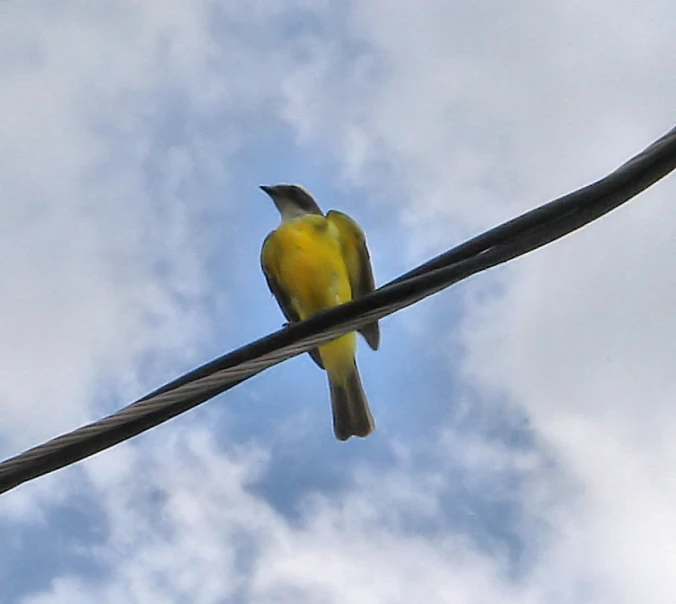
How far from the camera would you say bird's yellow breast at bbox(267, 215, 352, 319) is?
7.20 metres

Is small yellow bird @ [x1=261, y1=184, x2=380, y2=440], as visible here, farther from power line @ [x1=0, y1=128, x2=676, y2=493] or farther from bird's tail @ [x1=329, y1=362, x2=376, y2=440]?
power line @ [x1=0, y1=128, x2=676, y2=493]

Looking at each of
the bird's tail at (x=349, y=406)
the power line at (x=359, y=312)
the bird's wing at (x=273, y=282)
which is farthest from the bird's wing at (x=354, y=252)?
the power line at (x=359, y=312)

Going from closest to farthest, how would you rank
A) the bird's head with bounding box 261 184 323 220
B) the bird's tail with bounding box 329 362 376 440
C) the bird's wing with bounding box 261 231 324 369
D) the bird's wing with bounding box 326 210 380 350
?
the bird's tail with bounding box 329 362 376 440, the bird's wing with bounding box 326 210 380 350, the bird's wing with bounding box 261 231 324 369, the bird's head with bounding box 261 184 323 220

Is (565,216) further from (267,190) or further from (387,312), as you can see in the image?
Answer: (267,190)

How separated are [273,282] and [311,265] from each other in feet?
1.77

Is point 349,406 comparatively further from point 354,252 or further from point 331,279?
point 354,252

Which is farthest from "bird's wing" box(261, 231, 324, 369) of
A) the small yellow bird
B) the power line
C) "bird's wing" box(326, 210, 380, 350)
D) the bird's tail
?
the power line

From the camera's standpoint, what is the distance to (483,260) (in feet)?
Result: 8.56

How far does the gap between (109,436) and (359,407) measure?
4994 mm

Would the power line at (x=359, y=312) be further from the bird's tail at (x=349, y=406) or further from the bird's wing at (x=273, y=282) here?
the bird's wing at (x=273, y=282)

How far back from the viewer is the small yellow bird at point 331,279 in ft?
23.6

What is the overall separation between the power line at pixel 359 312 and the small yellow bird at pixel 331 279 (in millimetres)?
4287

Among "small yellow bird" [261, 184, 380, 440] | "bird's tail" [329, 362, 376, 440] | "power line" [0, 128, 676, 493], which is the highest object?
"small yellow bird" [261, 184, 380, 440]

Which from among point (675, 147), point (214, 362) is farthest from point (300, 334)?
point (675, 147)
